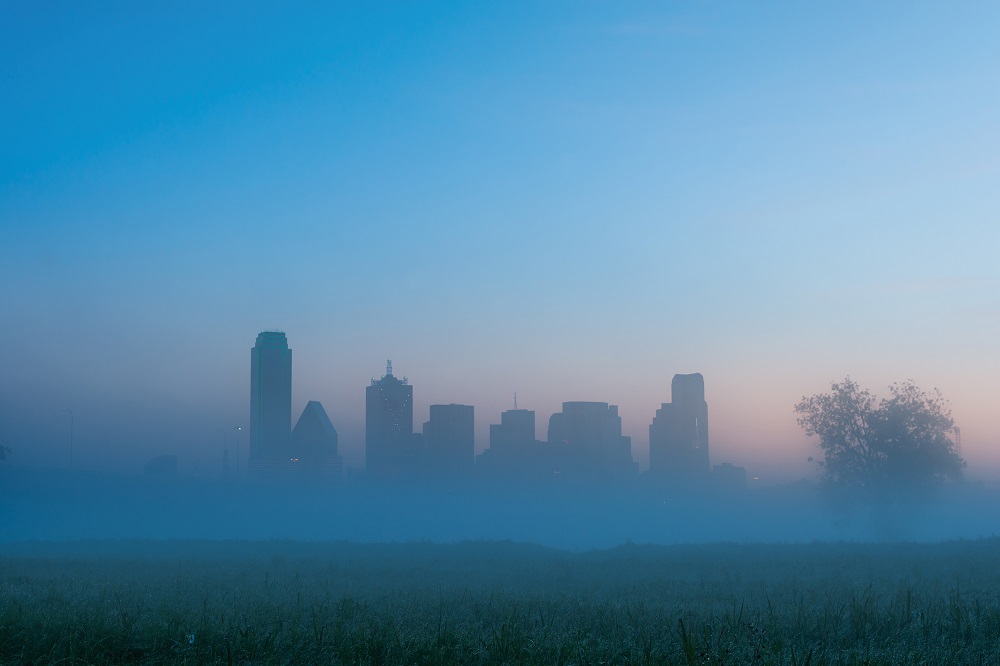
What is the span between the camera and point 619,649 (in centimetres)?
1064

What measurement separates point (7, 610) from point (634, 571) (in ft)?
78.4

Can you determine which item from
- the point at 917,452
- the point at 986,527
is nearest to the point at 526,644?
the point at 917,452

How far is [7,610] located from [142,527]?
6740 inches

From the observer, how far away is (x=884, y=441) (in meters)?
63.9

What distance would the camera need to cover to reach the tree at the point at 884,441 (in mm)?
63344

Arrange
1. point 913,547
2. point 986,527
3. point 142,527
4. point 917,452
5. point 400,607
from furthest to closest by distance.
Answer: point 142,527
point 986,527
point 917,452
point 913,547
point 400,607

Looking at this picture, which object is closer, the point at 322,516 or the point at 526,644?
the point at 526,644

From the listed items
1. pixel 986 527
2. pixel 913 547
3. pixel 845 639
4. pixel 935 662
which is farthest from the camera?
pixel 986 527

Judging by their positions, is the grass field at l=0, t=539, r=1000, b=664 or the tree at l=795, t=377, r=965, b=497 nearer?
the grass field at l=0, t=539, r=1000, b=664

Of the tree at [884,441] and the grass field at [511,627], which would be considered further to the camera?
the tree at [884,441]

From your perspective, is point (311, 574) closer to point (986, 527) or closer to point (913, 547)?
point (913, 547)

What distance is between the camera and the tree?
63344mm

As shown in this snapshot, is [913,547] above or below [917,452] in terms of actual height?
below

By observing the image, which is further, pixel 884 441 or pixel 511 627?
pixel 884 441
